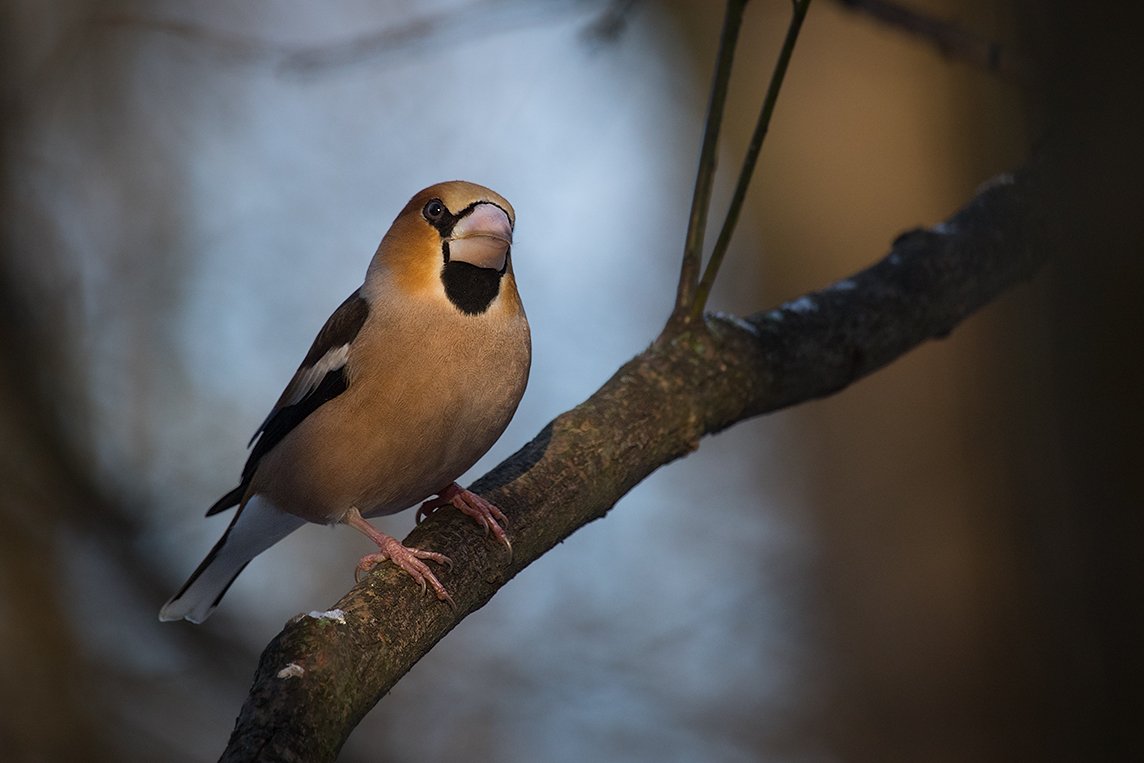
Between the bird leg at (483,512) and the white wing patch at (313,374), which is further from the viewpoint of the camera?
the white wing patch at (313,374)

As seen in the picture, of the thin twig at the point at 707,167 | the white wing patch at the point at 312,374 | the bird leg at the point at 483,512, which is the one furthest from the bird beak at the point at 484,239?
the bird leg at the point at 483,512

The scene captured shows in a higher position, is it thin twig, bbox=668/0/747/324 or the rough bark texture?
thin twig, bbox=668/0/747/324

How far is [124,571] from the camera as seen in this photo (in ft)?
16.2

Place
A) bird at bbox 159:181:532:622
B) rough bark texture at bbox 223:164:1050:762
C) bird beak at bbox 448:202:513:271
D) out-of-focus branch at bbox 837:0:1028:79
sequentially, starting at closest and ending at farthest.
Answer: rough bark texture at bbox 223:164:1050:762 → bird at bbox 159:181:532:622 → bird beak at bbox 448:202:513:271 → out-of-focus branch at bbox 837:0:1028:79

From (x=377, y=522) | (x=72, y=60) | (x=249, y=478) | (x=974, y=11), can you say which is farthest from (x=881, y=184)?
(x=72, y=60)

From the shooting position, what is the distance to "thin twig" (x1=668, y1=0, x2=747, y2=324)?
3.03 m

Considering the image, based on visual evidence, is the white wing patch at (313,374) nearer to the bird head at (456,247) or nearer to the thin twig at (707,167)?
the bird head at (456,247)

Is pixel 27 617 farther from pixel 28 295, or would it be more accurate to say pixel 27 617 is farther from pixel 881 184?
pixel 881 184

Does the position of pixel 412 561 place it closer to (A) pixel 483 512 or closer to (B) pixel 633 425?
(A) pixel 483 512

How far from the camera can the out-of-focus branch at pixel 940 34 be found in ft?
12.0

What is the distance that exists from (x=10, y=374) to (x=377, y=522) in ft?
7.73

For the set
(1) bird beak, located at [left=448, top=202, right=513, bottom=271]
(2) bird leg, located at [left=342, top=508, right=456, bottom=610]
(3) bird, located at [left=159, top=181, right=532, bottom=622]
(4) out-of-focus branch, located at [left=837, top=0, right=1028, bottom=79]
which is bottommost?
(2) bird leg, located at [left=342, top=508, right=456, bottom=610]

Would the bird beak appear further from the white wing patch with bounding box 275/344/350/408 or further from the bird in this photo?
the white wing patch with bounding box 275/344/350/408

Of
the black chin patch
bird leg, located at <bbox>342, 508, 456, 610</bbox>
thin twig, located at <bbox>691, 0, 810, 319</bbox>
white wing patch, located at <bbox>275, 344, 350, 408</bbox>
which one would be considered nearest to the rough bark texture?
bird leg, located at <bbox>342, 508, 456, 610</bbox>
